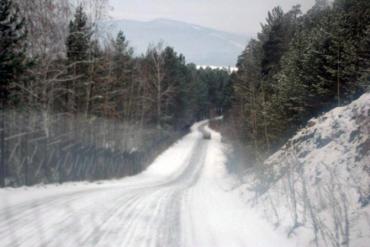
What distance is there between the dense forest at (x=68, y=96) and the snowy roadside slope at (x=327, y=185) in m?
9.72

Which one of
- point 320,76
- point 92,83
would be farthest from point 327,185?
point 92,83

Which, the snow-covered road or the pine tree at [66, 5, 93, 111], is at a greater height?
the pine tree at [66, 5, 93, 111]

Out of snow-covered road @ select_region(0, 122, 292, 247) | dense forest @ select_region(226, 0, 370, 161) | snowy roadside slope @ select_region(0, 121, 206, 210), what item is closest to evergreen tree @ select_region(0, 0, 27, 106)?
snowy roadside slope @ select_region(0, 121, 206, 210)

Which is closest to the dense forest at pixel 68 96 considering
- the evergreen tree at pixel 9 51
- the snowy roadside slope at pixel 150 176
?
the evergreen tree at pixel 9 51

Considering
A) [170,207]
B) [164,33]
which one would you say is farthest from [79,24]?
[164,33]

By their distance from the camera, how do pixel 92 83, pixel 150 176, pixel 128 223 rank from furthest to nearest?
pixel 150 176
pixel 92 83
pixel 128 223

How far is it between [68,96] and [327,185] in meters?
22.8

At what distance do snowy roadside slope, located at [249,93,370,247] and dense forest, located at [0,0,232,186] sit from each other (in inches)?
383

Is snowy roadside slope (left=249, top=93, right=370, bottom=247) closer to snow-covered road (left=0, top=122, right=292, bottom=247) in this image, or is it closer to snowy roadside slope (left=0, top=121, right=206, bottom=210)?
snow-covered road (left=0, top=122, right=292, bottom=247)

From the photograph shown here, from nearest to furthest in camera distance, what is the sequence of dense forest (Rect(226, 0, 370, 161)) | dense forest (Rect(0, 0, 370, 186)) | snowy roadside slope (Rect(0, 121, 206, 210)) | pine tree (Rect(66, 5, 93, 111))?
snowy roadside slope (Rect(0, 121, 206, 210))
dense forest (Rect(0, 0, 370, 186))
dense forest (Rect(226, 0, 370, 161))
pine tree (Rect(66, 5, 93, 111))

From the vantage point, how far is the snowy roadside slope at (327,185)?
5.82 metres

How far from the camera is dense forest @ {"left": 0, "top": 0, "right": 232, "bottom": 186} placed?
1559cm

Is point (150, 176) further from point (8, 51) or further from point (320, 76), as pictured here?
point (320, 76)

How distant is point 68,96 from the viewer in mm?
26531
